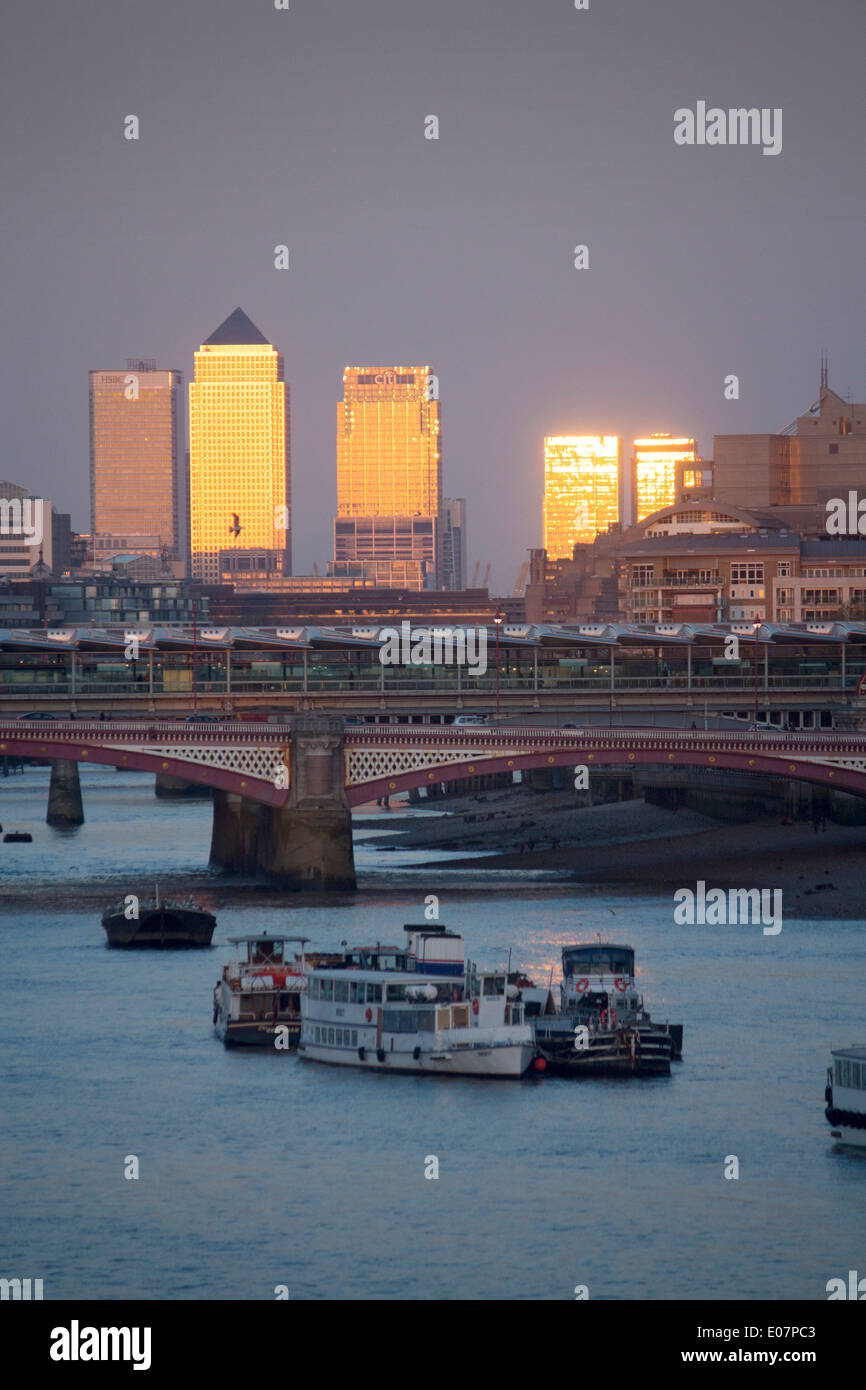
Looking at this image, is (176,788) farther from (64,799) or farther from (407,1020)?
(407,1020)

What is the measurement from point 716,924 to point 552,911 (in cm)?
552

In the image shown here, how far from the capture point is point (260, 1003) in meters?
64.8

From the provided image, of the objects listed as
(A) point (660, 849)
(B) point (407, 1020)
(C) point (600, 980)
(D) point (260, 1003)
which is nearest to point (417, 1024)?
(B) point (407, 1020)

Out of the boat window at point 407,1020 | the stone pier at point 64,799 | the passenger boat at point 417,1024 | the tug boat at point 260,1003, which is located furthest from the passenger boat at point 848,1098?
the stone pier at point 64,799

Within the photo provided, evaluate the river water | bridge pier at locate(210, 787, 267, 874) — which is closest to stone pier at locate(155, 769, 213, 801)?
bridge pier at locate(210, 787, 267, 874)

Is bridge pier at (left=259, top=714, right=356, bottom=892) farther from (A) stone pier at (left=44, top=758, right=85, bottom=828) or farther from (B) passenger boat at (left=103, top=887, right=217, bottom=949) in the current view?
(A) stone pier at (left=44, top=758, right=85, bottom=828)

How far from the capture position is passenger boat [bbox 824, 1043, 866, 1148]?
51.6 m

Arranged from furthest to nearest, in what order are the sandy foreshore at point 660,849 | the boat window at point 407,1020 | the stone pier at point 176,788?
1. the stone pier at point 176,788
2. the sandy foreshore at point 660,849
3. the boat window at point 407,1020

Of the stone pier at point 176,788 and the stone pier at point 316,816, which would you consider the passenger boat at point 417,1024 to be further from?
the stone pier at point 176,788

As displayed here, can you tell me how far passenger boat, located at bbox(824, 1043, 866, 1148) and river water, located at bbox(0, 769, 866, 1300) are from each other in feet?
1.58

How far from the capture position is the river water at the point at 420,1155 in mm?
44594

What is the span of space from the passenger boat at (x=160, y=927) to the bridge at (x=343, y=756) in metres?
12.8

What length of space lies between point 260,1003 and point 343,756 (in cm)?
2950

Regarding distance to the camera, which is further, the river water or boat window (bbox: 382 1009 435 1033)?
boat window (bbox: 382 1009 435 1033)
